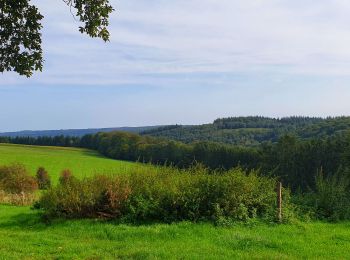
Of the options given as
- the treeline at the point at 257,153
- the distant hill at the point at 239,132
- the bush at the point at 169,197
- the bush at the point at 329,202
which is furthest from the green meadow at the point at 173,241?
the distant hill at the point at 239,132

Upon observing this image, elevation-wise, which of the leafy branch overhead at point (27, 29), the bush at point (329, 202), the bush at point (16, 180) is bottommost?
the bush at point (16, 180)

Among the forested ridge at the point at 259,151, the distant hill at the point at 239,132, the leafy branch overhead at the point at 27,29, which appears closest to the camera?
the leafy branch overhead at the point at 27,29

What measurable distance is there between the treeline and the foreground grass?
11.7 m

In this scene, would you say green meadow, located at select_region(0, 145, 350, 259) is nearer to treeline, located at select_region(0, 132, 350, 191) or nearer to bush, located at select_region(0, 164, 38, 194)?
treeline, located at select_region(0, 132, 350, 191)

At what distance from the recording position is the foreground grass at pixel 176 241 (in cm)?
958

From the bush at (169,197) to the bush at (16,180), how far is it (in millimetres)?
39609

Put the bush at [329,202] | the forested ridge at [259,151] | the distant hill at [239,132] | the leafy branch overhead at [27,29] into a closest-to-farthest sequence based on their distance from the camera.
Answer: the leafy branch overhead at [27,29], the bush at [329,202], the forested ridge at [259,151], the distant hill at [239,132]

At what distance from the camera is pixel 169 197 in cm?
1387

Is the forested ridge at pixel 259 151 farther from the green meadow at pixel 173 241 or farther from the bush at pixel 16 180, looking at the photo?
the bush at pixel 16 180

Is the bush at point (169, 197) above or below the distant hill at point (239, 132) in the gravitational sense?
below

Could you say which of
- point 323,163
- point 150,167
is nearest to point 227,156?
point 323,163

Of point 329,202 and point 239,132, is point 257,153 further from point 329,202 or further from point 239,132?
point 239,132

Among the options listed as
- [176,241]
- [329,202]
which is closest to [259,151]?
[329,202]

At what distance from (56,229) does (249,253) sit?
6.30 m
